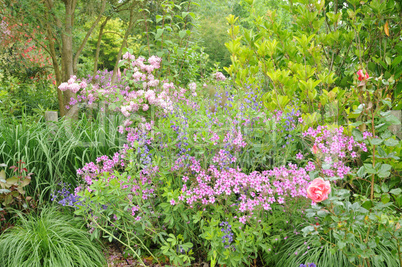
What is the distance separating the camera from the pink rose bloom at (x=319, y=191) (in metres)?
1.53

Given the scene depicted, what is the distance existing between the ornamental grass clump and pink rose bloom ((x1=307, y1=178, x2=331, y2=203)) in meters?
1.74

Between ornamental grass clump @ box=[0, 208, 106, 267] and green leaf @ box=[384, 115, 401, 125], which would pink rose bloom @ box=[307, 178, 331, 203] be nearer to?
green leaf @ box=[384, 115, 401, 125]

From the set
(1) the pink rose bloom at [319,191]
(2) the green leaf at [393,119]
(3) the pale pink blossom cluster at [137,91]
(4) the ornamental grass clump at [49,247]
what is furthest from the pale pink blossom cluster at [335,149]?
(4) the ornamental grass clump at [49,247]

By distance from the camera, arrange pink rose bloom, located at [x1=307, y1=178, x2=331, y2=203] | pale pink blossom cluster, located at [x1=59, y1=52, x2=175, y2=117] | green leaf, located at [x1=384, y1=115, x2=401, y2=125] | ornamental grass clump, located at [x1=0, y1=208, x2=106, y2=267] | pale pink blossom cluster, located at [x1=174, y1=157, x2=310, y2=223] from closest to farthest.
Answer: pink rose bloom, located at [x1=307, y1=178, x2=331, y2=203] < green leaf, located at [x1=384, y1=115, x2=401, y2=125] < pale pink blossom cluster, located at [x1=174, y1=157, x2=310, y2=223] < ornamental grass clump, located at [x1=0, y1=208, x2=106, y2=267] < pale pink blossom cluster, located at [x1=59, y1=52, x2=175, y2=117]

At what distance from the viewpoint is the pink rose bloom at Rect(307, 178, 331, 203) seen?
5.01 feet

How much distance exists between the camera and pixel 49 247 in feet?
8.07

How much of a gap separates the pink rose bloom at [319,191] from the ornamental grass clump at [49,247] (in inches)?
68.4

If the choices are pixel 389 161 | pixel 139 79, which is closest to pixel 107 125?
pixel 139 79

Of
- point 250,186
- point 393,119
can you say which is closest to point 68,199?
point 250,186

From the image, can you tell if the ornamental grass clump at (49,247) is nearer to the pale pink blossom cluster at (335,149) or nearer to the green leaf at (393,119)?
the pale pink blossom cluster at (335,149)

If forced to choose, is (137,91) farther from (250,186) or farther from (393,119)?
(393,119)

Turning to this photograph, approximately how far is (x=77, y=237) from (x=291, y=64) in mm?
2412

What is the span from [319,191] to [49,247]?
2.00 m

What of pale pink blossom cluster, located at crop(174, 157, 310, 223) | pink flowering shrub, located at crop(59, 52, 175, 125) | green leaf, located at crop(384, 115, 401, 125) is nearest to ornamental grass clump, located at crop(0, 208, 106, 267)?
pale pink blossom cluster, located at crop(174, 157, 310, 223)
